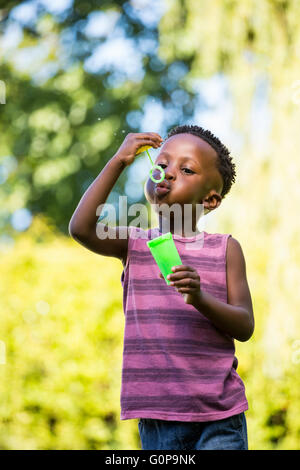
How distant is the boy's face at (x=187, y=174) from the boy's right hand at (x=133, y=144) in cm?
9

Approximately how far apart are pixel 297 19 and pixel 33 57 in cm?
509

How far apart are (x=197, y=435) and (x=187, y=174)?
77 centimetres

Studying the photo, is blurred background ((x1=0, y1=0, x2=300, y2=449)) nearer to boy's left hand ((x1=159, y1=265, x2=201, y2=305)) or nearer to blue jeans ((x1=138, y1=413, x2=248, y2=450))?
blue jeans ((x1=138, y1=413, x2=248, y2=450))

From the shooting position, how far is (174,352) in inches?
68.1

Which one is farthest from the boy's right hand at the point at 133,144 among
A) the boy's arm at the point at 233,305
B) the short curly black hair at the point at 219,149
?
the boy's arm at the point at 233,305

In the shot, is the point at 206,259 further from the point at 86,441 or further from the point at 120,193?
the point at 120,193

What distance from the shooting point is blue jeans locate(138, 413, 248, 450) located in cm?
169

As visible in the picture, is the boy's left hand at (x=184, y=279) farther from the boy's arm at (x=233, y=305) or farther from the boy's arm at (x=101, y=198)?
the boy's arm at (x=101, y=198)

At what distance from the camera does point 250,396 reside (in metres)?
4.03

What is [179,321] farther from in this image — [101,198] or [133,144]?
[133,144]

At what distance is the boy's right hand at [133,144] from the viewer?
176 cm

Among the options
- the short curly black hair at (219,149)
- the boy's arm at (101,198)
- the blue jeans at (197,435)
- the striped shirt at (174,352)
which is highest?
the short curly black hair at (219,149)

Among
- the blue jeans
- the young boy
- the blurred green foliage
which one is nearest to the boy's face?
the young boy

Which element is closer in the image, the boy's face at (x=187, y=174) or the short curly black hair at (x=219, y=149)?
the boy's face at (x=187, y=174)
